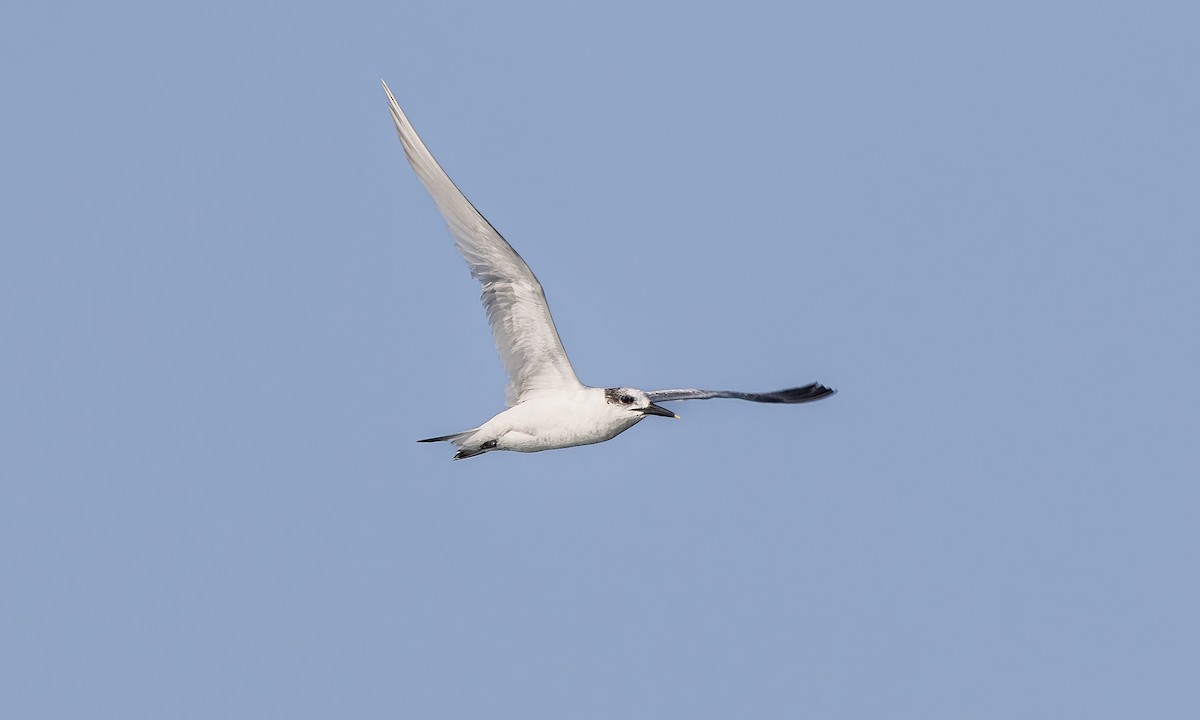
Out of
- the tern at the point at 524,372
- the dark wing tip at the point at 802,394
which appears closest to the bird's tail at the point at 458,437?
the tern at the point at 524,372

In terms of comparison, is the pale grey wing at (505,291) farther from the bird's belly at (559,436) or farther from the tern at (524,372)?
the bird's belly at (559,436)

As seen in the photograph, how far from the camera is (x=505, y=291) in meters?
25.7

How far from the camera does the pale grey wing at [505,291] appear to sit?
24.8 metres

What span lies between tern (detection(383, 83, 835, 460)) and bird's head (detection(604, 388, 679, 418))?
15 millimetres

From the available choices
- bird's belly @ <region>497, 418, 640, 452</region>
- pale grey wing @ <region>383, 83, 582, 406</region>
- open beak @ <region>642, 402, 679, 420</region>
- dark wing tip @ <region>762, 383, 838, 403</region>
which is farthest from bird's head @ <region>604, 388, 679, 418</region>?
dark wing tip @ <region>762, 383, 838, 403</region>

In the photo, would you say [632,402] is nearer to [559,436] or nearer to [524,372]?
[559,436]

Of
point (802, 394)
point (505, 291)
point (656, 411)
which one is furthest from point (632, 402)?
point (802, 394)

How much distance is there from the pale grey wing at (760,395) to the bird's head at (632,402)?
0.79m

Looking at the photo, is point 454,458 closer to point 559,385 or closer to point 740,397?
point 559,385

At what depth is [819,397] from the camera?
99.6 ft

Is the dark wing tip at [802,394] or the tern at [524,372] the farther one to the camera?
the dark wing tip at [802,394]

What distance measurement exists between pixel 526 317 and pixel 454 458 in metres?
2.59

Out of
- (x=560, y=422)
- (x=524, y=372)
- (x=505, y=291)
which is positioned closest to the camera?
(x=505, y=291)

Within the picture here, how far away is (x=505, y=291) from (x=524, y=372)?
149 cm
